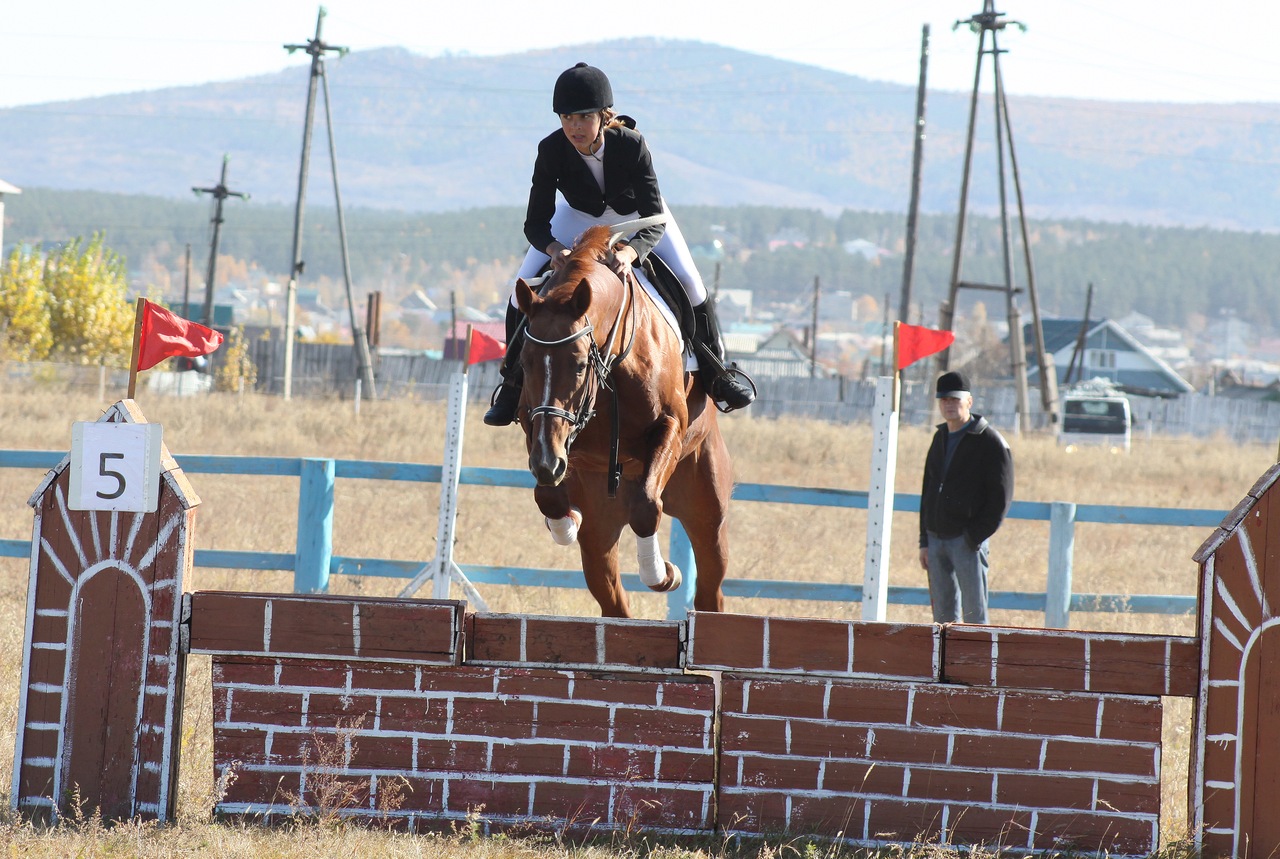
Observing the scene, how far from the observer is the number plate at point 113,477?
4.13 meters

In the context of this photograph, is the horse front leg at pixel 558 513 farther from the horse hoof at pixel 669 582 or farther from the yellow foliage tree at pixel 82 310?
the yellow foliage tree at pixel 82 310

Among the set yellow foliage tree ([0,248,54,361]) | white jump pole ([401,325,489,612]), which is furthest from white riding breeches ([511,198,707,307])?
yellow foliage tree ([0,248,54,361])

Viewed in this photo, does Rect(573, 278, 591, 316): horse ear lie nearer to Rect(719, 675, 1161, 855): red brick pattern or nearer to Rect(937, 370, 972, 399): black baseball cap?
Rect(719, 675, 1161, 855): red brick pattern

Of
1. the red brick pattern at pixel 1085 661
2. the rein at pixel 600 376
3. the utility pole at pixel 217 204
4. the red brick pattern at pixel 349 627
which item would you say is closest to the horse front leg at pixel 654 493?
the rein at pixel 600 376

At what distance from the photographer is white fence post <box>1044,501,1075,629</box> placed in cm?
797

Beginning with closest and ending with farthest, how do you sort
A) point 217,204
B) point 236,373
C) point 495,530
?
point 495,530 → point 236,373 → point 217,204

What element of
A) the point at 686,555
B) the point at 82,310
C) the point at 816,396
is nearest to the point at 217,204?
the point at 82,310

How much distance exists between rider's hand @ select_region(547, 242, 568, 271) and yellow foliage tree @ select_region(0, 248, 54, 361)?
28.9 m

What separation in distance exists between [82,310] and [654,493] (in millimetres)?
33055

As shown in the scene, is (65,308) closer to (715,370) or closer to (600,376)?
(715,370)

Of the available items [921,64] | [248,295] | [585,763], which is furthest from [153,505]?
[248,295]

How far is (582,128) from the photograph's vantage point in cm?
507

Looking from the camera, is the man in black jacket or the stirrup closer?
the stirrup

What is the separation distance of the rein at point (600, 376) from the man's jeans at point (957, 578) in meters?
2.88
